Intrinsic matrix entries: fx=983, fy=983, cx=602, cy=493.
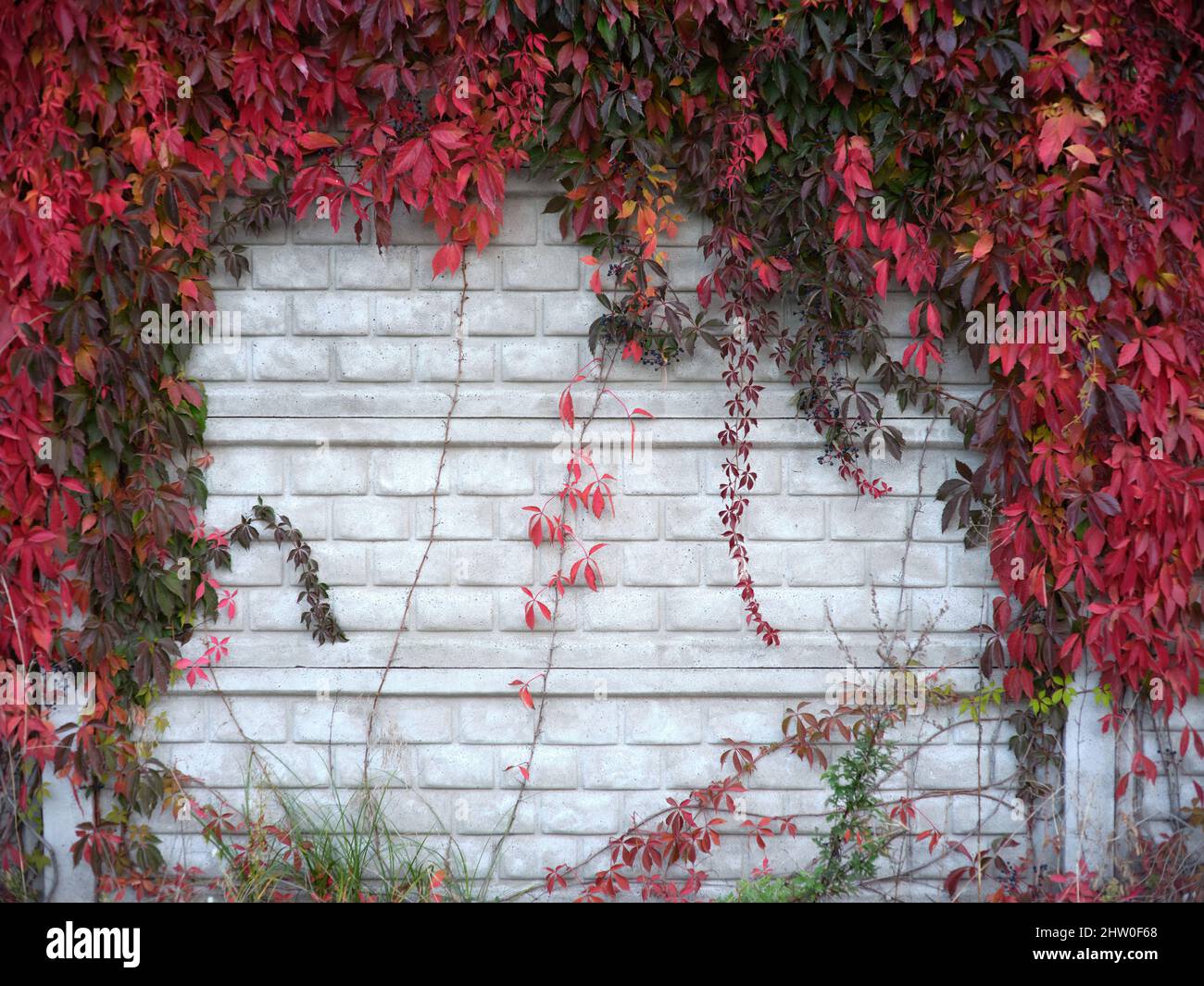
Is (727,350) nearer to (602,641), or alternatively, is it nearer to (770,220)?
(770,220)

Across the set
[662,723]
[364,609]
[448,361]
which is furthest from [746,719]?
[448,361]

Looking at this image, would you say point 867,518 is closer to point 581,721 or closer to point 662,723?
point 662,723

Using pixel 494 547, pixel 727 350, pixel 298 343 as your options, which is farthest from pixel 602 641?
pixel 298 343

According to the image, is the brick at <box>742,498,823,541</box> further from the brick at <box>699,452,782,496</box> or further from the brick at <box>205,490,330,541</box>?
the brick at <box>205,490,330,541</box>

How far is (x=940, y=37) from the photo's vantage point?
2971 millimetres

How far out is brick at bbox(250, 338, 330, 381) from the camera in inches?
128

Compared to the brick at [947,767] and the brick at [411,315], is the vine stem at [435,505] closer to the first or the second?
the brick at [411,315]

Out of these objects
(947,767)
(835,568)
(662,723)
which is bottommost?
(947,767)

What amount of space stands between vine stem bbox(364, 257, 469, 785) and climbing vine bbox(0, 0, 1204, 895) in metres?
0.19

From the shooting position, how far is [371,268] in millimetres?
3248

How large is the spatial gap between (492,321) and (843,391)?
119 centimetres

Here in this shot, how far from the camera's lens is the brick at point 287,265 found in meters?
3.24

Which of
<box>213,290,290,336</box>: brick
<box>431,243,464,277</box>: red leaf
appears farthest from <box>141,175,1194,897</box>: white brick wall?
<box>431,243,464,277</box>: red leaf

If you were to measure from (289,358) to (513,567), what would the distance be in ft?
3.33
